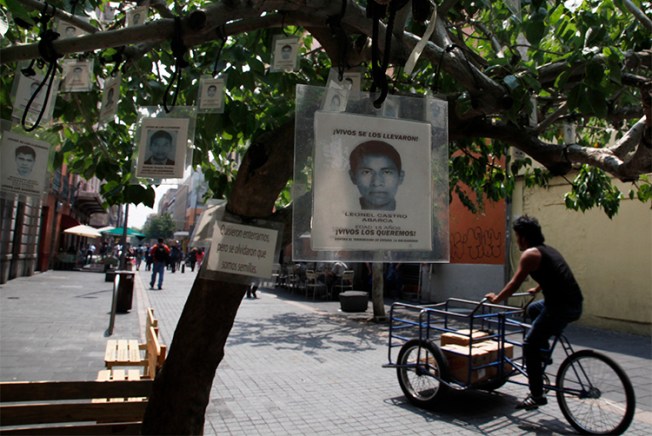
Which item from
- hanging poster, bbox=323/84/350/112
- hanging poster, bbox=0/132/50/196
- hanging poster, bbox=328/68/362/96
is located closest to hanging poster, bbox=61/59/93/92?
hanging poster, bbox=0/132/50/196

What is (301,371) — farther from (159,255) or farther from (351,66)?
(159,255)

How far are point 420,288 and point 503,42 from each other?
14416mm

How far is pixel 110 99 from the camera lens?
2.77m

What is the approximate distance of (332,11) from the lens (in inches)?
90.2

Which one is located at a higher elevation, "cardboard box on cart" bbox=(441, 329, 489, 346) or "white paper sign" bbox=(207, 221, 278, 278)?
"white paper sign" bbox=(207, 221, 278, 278)

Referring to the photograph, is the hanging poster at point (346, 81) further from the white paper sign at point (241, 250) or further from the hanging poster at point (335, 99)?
the white paper sign at point (241, 250)

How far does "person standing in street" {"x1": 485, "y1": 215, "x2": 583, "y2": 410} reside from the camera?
4.84 metres

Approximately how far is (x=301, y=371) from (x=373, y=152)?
643 cm

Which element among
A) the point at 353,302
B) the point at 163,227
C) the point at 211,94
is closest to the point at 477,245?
the point at 353,302

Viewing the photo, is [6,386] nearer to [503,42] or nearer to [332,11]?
[332,11]

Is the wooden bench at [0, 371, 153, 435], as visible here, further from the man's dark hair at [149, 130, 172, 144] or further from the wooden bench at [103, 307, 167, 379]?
the man's dark hair at [149, 130, 172, 144]

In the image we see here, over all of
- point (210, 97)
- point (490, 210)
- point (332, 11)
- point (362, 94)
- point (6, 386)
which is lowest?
point (6, 386)

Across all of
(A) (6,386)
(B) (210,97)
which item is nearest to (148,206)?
(B) (210,97)

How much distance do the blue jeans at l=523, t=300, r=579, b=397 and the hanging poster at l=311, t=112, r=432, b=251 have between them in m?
4.08
